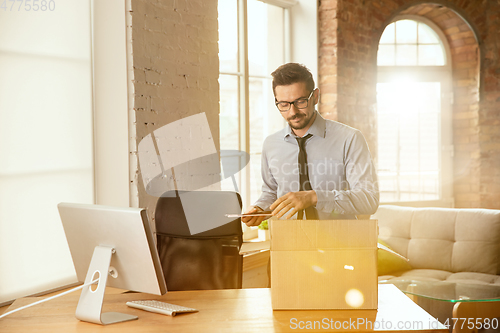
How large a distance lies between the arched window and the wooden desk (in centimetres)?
318

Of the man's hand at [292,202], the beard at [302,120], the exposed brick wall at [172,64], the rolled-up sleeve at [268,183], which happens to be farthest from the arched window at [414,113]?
the man's hand at [292,202]

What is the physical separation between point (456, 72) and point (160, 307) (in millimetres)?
4290

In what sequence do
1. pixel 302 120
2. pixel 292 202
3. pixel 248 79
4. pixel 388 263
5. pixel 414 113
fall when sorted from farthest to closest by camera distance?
pixel 414 113
pixel 248 79
pixel 388 263
pixel 302 120
pixel 292 202

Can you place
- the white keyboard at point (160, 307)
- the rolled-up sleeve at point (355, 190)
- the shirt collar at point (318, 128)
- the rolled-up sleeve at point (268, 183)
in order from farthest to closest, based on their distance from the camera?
1. the rolled-up sleeve at point (268, 183)
2. the shirt collar at point (318, 128)
3. the rolled-up sleeve at point (355, 190)
4. the white keyboard at point (160, 307)

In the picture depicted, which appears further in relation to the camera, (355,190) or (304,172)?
(304,172)

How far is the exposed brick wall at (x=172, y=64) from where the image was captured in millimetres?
2467

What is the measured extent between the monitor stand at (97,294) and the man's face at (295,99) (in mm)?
1017

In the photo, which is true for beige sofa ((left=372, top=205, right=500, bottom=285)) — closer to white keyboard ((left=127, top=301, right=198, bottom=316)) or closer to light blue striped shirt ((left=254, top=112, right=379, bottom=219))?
light blue striped shirt ((left=254, top=112, right=379, bottom=219))

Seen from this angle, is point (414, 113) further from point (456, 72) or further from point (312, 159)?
point (312, 159)

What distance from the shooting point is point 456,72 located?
4742 millimetres

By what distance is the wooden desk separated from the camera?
1.34 m

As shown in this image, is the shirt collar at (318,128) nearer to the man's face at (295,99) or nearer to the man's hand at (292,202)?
the man's face at (295,99)

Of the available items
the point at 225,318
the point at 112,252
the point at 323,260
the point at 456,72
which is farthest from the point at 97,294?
the point at 456,72

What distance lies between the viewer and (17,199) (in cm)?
212
